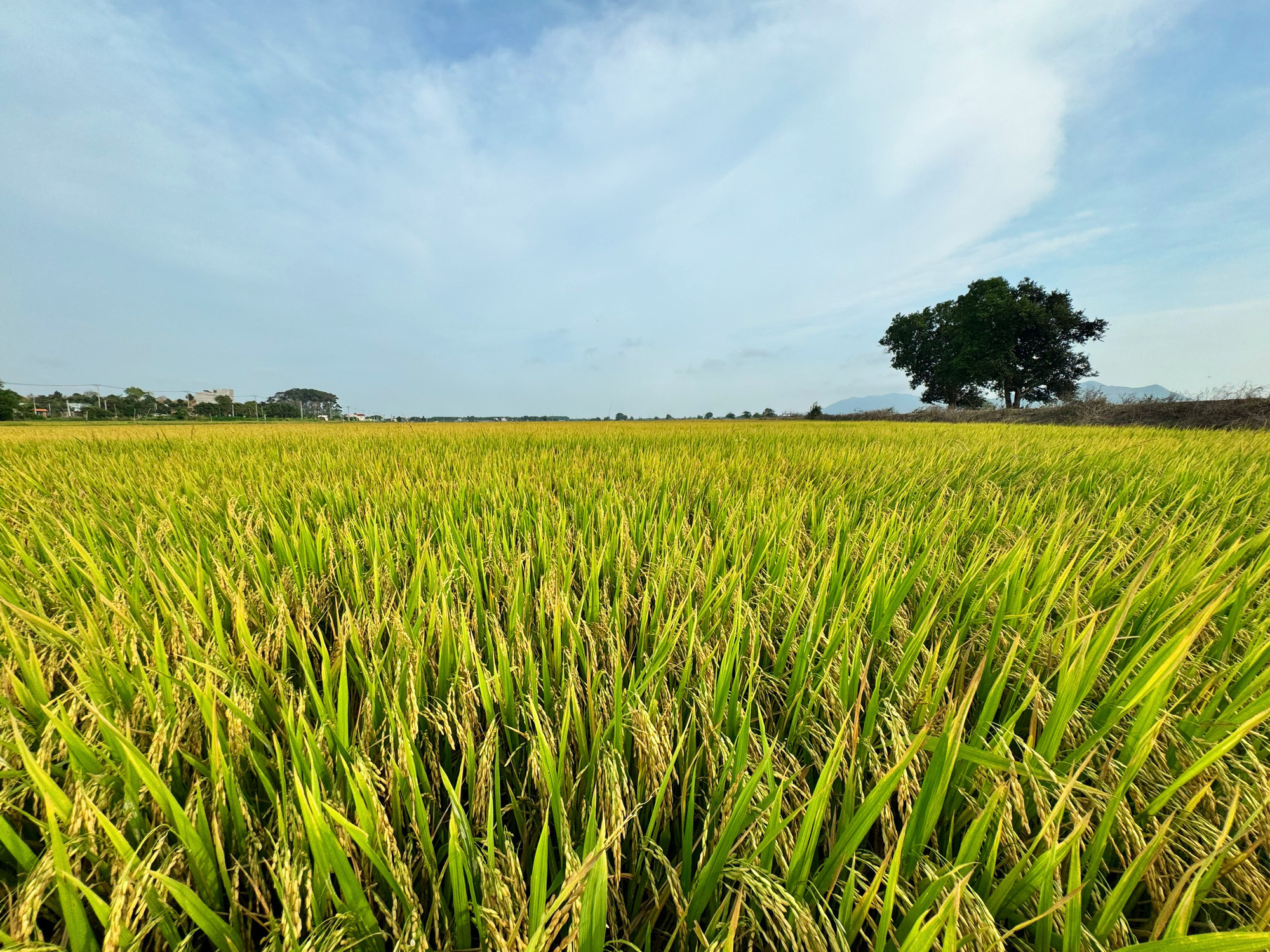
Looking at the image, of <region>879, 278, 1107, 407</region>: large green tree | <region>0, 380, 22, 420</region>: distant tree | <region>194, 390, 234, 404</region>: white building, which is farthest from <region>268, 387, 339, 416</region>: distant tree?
<region>879, 278, 1107, 407</region>: large green tree

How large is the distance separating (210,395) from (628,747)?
9985cm

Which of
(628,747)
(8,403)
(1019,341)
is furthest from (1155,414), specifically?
(8,403)

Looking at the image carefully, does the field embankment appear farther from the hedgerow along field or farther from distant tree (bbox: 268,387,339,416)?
distant tree (bbox: 268,387,339,416)

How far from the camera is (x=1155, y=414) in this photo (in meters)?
13.6

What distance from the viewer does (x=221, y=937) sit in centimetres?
55

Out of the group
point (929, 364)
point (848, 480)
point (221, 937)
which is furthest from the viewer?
point (929, 364)

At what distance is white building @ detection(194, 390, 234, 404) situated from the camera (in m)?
65.7

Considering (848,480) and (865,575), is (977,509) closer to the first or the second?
(848,480)

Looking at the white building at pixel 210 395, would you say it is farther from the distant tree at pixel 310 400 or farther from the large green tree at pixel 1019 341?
the large green tree at pixel 1019 341

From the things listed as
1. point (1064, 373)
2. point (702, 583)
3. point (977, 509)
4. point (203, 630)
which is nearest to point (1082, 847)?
point (702, 583)

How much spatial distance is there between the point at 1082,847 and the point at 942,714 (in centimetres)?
24

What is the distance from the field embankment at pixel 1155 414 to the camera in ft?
36.6

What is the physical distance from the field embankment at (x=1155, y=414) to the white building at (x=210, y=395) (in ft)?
289

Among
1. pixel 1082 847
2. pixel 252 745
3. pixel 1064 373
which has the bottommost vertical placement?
pixel 1082 847
